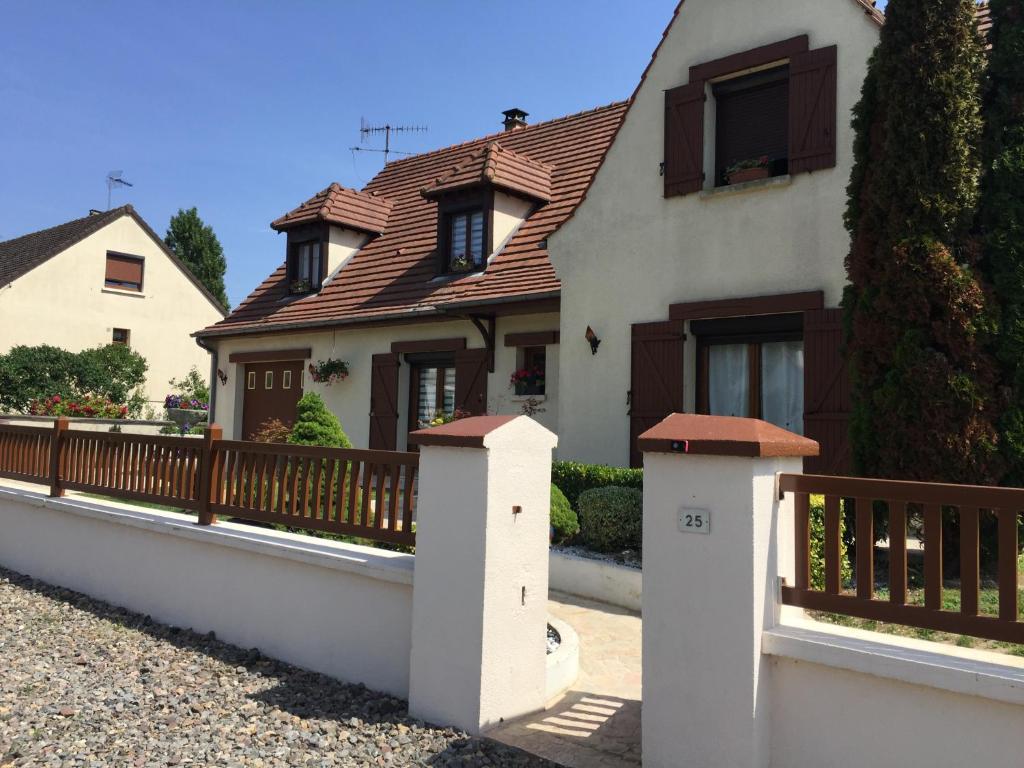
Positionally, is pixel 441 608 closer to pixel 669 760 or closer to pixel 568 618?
pixel 669 760

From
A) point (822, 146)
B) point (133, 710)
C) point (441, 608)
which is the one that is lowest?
point (133, 710)

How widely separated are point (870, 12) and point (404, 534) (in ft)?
24.2

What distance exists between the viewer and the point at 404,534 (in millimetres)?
5012

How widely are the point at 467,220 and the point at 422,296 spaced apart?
157 cm

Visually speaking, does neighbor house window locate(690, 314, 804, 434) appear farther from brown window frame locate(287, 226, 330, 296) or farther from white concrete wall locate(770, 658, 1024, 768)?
brown window frame locate(287, 226, 330, 296)

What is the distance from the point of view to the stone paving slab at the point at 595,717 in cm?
396

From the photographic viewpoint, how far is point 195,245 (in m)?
48.2

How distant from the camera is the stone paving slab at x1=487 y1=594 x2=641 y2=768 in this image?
3961 mm

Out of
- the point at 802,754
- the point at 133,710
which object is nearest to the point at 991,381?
the point at 802,754

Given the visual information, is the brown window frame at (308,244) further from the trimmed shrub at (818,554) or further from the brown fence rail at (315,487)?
the trimmed shrub at (818,554)

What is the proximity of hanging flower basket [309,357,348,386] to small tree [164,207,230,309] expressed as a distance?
36.4m

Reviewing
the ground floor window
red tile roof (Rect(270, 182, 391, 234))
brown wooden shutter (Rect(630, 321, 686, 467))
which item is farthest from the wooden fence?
red tile roof (Rect(270, 182, 391, 234))

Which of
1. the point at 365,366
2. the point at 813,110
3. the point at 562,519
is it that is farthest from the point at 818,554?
the point at 365,366

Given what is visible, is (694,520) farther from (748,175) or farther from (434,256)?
(434,256)
